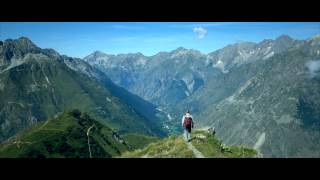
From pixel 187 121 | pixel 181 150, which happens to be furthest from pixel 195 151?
pixel 187 121

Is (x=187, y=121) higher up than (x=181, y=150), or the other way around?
(x=187, y=121)

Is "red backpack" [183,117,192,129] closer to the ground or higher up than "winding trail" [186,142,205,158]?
higher up

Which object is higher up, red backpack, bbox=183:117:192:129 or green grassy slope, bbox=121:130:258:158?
red backpack, bbox=183:117:192:129

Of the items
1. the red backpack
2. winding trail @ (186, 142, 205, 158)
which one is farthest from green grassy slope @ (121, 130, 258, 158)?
the red backpack

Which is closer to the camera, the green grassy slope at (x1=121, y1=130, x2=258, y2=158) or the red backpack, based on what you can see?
the red backpack

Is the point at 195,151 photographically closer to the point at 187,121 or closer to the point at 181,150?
the point at 181,150

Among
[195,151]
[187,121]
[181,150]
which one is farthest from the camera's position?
[181,150]

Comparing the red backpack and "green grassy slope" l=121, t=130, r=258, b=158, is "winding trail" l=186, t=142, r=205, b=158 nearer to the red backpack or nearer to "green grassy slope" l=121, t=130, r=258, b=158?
"green grassy slope" l=121, t=130, r=258, b=158

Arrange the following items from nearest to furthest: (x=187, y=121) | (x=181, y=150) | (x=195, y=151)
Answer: (x=187, y=121) < (x=195, y=151) < (x=181, y=150)

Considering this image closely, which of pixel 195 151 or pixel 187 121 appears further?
pixel 195 151

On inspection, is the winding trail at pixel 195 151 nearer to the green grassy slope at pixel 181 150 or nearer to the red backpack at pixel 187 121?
the green grassy slope at pixel 181 150
